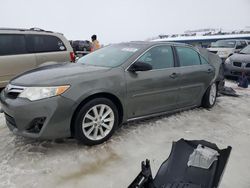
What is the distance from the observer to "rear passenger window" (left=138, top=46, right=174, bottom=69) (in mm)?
4207

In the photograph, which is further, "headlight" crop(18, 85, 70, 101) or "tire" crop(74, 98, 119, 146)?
"tire" crop(74, 98, 119, 146)

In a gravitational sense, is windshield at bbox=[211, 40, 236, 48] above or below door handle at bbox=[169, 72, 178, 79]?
below

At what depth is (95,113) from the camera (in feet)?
11.5

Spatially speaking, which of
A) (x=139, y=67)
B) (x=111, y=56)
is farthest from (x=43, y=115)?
(x=111, y=56)

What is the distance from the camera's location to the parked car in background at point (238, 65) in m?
8.72

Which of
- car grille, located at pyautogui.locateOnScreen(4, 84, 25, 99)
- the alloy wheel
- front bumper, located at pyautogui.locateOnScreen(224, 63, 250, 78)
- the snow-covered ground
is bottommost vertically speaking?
front bumper, located at pyautogui.locateOnScreen(224, 63, 250, 78)

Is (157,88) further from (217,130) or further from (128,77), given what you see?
(217,130)

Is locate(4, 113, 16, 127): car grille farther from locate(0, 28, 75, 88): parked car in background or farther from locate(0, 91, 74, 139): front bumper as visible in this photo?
locate(0, 28, 75, 88): parked car in background

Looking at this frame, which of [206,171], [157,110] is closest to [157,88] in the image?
[157,110]

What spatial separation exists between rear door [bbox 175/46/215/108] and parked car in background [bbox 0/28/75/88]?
3.54m

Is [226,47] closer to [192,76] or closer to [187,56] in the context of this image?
[187,56]

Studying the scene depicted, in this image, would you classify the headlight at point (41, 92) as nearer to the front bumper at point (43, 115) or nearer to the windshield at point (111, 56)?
the front bumper at point (43, 115)

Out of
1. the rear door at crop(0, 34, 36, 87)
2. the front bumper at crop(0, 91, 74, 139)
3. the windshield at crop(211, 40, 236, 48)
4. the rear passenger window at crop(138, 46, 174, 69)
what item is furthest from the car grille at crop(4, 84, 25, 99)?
the windshield at crop(211, 40, 236, 48)

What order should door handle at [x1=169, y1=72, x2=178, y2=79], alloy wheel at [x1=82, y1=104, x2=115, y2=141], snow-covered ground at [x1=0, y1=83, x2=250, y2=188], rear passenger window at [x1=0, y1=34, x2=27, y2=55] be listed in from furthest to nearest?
rear passenger window at [x1=0, y1=34, x2=27, y2=55], door handle at [x1=169, y1=72, x2=178, y2=79], alloy wheel at [x1=82, y1=104, x2=115, y2=141], snow-covered ground at [x1=0, y1=83, x2=250, y2=188]
